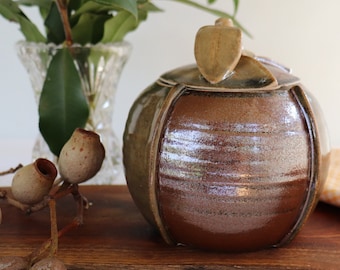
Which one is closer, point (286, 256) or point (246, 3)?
point (286, 256)

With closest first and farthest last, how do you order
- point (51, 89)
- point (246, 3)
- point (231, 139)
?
1. point (231, 139)
2. point (51, 89)
3. point (246, 3)

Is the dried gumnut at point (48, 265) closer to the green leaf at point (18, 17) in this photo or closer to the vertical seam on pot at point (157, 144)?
the vertical seam on pot at point (157, 144)

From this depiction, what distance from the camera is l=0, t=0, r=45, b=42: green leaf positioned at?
0.53m

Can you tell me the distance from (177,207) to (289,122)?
0.33ft

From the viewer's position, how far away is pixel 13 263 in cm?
36

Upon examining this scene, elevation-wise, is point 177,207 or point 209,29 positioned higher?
point 209,29

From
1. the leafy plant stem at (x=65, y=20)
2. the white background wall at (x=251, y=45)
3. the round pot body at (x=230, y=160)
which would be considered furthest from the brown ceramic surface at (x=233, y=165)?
the white background wall at (x=251, y=45)

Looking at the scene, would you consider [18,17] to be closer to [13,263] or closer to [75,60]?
[75,60]

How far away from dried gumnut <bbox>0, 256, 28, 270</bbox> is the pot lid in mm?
165

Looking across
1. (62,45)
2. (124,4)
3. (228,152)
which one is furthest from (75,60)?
(228,152)

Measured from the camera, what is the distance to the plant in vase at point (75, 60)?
53 cm

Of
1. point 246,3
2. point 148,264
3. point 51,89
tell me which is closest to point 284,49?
point 246,3

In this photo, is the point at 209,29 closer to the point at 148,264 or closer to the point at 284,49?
the point at 148,264

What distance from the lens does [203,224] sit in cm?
38
